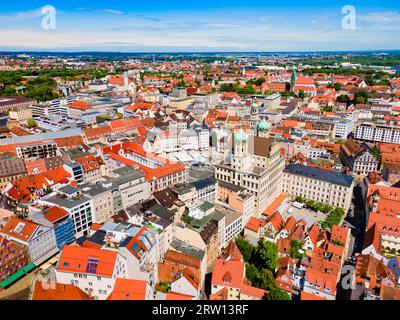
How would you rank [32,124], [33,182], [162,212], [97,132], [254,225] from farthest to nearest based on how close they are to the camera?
1. [32,124]
2. [97,132]
3. [33,182]
4. [254,225]
5. [162,212]

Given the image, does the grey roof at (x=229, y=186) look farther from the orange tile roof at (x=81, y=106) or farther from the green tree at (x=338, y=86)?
the green tree at (x=338, y=86)

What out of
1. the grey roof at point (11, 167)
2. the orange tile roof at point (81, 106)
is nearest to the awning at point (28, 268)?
Result: the grey roof at point (11, 167)

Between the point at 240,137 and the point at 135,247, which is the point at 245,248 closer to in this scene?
the point at 135,247

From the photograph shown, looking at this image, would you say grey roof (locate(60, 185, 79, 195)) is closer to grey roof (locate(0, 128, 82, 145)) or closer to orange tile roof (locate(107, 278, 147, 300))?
orange tile roof (locate(107, 278, 147, 300))

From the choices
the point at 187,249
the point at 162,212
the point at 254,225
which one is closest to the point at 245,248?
the point at 254,225

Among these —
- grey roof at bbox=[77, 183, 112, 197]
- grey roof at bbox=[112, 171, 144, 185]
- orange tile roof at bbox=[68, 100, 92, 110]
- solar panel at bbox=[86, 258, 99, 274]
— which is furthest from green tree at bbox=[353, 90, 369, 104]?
solar panel at bbox=[86, 258, 99, 274]
